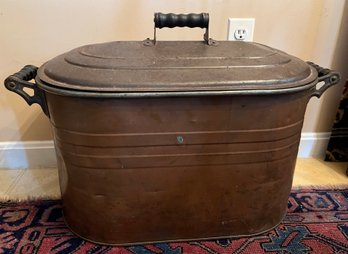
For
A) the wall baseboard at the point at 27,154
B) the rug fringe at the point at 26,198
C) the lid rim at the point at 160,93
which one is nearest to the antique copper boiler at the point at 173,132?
the lid rim at the point at 160,93

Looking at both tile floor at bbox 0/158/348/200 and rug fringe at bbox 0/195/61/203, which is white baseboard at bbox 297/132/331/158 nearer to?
tile floor at bbox 0/158/348/200

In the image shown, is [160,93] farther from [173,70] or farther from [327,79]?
[327,79]

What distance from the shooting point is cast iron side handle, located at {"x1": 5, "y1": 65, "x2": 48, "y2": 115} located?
2.41ft

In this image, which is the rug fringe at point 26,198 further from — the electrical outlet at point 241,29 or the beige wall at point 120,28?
the electrical outlet at point 241,29

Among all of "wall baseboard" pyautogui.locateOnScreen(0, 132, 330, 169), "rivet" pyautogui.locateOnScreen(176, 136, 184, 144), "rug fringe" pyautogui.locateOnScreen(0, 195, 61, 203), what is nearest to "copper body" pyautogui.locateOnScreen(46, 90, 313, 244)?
"rivet" pyautogui.locateOnScreen(176, 136, 184, 144)

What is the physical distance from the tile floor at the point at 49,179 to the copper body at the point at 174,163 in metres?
0.28

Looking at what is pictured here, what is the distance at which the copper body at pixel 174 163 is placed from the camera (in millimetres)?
708

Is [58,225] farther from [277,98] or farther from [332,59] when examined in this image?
[332,59]

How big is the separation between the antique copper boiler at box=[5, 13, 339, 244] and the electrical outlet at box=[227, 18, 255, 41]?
0.26m

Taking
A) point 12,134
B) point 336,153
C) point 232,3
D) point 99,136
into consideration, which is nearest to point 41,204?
point 12,134

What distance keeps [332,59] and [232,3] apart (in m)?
0.45

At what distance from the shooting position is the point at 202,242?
34.0 inches

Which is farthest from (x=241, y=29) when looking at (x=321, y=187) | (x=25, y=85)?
(x=25, y=85)

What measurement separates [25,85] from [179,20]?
429mm
